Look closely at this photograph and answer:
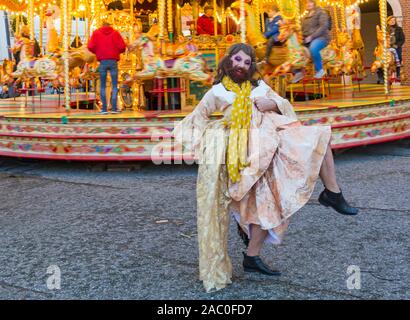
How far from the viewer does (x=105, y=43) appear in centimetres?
909

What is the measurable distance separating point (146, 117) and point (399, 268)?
198 inches

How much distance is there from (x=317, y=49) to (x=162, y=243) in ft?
18.5

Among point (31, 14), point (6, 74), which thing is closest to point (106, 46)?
point (31, 14)

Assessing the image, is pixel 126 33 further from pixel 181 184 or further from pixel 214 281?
pixel 214 281

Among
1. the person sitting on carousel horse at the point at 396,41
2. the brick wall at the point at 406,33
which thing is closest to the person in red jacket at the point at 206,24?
the person sitting on carousel horse at the point at 396,41

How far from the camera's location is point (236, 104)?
12.2 ft

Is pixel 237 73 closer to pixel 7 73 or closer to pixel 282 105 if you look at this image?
pixel 282 105

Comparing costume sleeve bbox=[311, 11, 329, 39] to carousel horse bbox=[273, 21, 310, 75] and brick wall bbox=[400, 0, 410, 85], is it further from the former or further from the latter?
brick wall bbox=[400, 0, 410, 85]

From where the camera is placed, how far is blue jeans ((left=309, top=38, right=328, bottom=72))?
929cm

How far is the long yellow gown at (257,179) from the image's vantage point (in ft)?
11.8

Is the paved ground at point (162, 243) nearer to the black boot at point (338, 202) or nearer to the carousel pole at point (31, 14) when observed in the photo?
the black boot at point (338, 202)

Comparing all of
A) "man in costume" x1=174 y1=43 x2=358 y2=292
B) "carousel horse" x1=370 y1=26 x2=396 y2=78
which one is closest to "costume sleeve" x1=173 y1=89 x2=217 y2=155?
"man in costume" x1=174 y1=43 x2=358 y2=292

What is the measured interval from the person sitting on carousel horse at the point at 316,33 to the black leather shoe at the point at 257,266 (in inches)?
238

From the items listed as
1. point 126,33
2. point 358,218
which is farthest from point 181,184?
point 126,33
